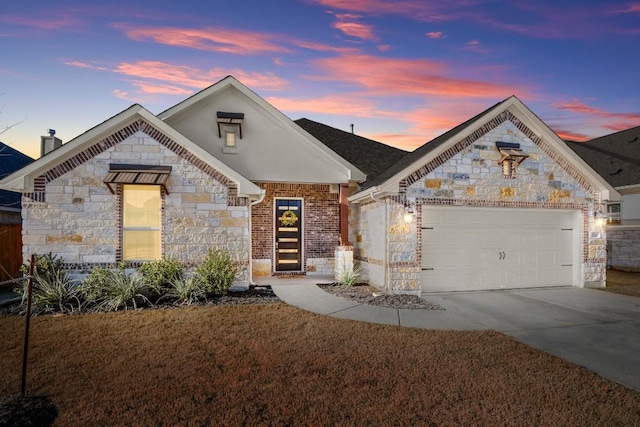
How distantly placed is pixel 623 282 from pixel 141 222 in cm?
1589

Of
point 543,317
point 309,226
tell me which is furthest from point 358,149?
point 543,317

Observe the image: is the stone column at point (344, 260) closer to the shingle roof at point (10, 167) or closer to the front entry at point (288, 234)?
the front entry at point (288, 234)

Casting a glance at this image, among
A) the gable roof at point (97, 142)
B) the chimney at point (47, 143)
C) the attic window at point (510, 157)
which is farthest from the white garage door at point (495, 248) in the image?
the chimney at point (47, 143)

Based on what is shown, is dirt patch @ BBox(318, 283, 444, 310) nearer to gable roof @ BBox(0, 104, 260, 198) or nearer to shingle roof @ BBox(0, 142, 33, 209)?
gable roof @ BBox(0, 104, 260, 198)

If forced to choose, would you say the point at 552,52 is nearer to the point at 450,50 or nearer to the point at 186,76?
the point at 450,50

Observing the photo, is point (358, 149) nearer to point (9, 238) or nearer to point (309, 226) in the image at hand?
point (309, 226)

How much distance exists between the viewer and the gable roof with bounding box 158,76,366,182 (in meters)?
11.7

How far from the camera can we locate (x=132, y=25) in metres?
10.3

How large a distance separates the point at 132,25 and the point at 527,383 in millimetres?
12147

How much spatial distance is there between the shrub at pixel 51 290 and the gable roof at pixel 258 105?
5147 millimetres

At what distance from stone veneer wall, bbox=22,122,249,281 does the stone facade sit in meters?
3.95

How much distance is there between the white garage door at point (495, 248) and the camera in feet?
34.7

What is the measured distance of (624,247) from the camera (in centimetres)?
1622

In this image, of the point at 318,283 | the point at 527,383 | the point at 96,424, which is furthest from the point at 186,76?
the point at 527,383
